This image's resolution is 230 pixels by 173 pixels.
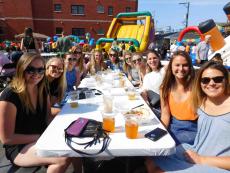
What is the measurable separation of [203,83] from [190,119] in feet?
1.46

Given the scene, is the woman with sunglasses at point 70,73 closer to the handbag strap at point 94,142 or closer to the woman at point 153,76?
the woman at point 153,76

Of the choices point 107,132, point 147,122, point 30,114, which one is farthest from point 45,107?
point 147,122

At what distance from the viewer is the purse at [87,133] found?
161cm

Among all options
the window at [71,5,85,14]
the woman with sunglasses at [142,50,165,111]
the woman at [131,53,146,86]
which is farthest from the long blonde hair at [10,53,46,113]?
the window at [71,5,85,14]

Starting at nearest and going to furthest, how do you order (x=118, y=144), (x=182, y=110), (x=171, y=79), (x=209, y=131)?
(x=118, y=144), (x=209, y=131), (x=182, y=110), (x=171, y=79)

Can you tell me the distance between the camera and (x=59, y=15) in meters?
31.9

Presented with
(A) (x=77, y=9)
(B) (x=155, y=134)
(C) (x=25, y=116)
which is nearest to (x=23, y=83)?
(C) (x=25, y=116)

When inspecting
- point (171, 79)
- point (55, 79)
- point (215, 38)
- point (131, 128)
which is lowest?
point (131, 128)

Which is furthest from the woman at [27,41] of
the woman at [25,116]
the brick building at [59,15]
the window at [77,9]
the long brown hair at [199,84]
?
the window at [77,9]

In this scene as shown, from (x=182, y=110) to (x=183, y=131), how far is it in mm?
212

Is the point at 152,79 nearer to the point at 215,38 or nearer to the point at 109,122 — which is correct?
the point at 109,122

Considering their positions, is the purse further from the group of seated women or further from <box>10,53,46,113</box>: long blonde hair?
<box>10,53,46,113</box>: long blonde hair

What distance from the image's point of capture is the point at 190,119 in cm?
226

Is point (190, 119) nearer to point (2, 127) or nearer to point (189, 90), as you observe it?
point (189, 90)
